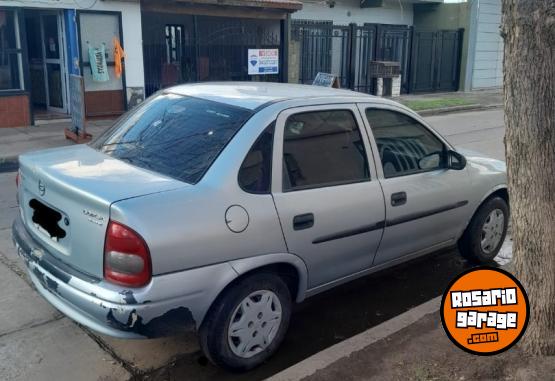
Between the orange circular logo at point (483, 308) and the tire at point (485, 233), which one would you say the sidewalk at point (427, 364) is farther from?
the tire at point (485, 233)

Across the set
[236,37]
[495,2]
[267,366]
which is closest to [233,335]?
[267,366]

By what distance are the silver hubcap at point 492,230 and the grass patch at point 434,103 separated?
38.6 ft

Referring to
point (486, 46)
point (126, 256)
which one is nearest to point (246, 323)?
point (126, 256)

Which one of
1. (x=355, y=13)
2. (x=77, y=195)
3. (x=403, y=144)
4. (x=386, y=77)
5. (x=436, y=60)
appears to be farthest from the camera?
(x=436, y=60)

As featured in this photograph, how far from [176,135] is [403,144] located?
1767 millimetres

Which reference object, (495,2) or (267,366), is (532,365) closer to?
(267,366)

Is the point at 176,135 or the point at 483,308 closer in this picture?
the point at 483,308

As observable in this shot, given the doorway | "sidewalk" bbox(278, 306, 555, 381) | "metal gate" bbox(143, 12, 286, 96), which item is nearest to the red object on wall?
the doorway

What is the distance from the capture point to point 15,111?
11.8m

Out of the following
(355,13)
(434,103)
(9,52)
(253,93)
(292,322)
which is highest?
(355,13)

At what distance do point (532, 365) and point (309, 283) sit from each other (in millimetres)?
1395

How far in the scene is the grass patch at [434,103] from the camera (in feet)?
56.4

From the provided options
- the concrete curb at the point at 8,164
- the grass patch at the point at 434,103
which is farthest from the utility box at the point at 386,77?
the concrete curb at the point at 8,164

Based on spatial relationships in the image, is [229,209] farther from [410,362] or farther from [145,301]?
[410,362]
